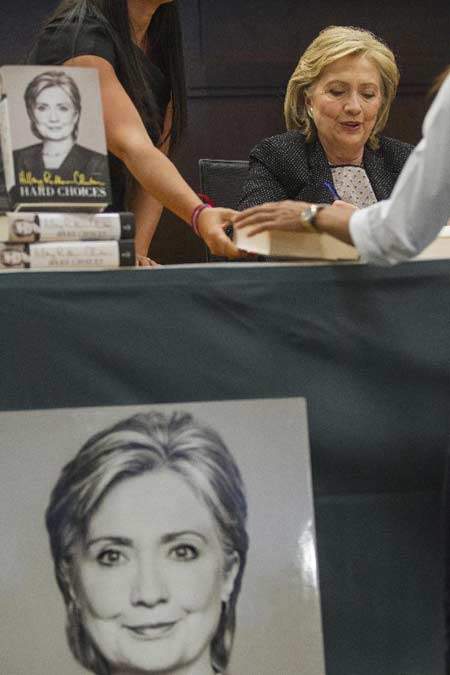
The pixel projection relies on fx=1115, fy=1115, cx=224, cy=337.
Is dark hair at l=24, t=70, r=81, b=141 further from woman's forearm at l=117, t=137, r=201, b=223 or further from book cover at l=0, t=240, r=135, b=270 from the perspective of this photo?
woman's forearm at l=117, t=137, r=201, b=223

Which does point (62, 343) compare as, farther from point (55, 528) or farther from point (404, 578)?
point (404, 578)

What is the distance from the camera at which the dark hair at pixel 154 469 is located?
1.49m

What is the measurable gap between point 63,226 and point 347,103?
120cm

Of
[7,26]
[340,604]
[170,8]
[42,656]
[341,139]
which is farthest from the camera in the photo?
[7,26]

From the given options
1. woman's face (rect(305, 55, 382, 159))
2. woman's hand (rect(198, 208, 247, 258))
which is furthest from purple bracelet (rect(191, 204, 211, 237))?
woman's face (rect(305, 55, 382, 159))

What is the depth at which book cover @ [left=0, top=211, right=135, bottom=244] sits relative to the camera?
5.06 ft

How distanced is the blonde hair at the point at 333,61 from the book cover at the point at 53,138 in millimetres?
1094

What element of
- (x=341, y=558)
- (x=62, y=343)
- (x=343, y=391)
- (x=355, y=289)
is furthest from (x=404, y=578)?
(x=62, y=343)

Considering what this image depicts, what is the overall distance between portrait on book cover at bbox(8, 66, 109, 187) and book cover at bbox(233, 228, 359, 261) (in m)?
0.26

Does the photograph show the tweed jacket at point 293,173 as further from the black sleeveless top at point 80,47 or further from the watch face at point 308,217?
the watch face at point 308,217

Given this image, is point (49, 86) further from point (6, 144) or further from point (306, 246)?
point (306, 246)

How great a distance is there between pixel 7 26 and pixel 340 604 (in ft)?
8.66

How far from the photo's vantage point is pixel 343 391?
158cm

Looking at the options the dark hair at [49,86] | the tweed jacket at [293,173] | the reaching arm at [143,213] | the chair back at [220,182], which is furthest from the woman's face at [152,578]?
A: the chair back at [220,182]
